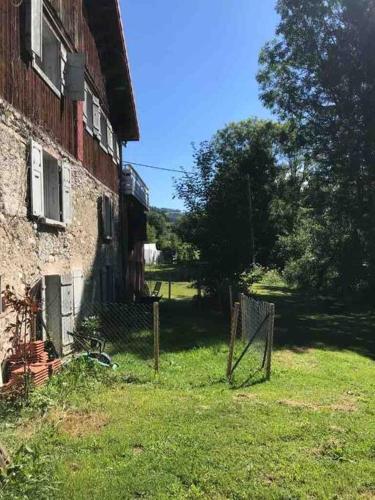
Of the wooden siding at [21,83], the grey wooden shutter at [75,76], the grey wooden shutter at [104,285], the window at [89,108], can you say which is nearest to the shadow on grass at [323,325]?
the grey wooden shutter at [104,285]

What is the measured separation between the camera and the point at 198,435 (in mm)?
5668

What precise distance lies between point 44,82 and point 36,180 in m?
2.01

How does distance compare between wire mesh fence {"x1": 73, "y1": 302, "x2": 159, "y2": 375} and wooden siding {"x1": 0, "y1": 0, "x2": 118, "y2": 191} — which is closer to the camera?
wooden siding {"x1": 0, "y1": 0, "x2": 118, "y2": 191}

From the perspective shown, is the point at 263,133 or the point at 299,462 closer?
the point at 299,462

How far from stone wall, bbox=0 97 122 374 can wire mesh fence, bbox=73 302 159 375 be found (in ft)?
2.97

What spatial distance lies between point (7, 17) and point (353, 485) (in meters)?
7.24

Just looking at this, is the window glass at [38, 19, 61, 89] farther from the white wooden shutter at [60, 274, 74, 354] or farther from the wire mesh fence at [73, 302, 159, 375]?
the wire mesh fence at [73, 302, 159, 375]

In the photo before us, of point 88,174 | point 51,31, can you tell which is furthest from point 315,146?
point 51,31

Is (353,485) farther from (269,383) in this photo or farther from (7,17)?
(7,17)

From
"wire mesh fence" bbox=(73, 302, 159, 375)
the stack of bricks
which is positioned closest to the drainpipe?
"wire mesh fence" bbox=(73, 302, 159, 375)

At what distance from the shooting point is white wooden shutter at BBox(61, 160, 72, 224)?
10398 millimetres

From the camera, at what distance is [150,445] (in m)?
5.40

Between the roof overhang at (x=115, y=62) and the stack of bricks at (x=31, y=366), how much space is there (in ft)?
32.1

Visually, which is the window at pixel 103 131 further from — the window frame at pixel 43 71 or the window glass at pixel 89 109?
the window frame at pixel 43 71
